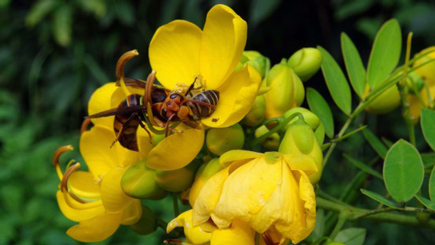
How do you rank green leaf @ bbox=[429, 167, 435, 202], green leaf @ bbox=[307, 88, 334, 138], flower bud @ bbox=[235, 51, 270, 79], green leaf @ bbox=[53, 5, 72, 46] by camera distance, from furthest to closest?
green leaf @ bbox=[53, 5, 72, 46]
green leaf @ bbox=[307, 88, 334, 138]
flower bud @ bbox=[235, 51, 270, 79]
green leaf @ bbox=[429, 167, 435, 202]

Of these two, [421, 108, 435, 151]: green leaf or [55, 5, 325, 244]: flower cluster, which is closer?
[55, 5, 325, 244]: flower cluster

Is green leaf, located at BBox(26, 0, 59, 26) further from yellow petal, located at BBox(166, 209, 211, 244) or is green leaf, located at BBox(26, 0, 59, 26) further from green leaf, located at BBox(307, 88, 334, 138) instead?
yellow petal, located at BBox(166, 209, 211, 244)

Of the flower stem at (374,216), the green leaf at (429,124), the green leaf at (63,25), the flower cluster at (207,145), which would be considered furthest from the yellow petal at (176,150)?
the green leaf at (63,25)

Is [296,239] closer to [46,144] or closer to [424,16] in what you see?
[424,16]

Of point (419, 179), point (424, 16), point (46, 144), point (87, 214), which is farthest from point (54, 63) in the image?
point (419, 179)

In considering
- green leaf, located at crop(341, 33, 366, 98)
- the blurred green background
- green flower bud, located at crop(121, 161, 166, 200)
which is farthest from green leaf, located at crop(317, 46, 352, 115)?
the blurred green background

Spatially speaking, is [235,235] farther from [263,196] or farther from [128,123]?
[128,123]
